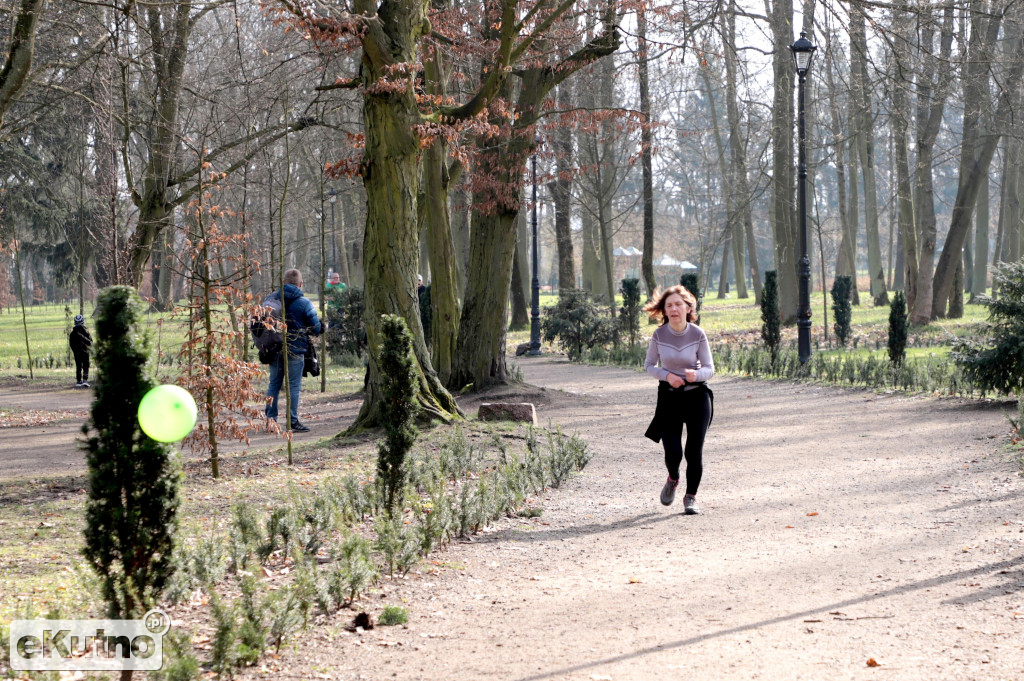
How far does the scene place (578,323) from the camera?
2431cm

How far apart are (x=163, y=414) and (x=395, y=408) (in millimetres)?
2937

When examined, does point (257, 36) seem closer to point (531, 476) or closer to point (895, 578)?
point (531, 476)

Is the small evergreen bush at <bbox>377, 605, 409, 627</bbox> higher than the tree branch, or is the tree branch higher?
the tree branch

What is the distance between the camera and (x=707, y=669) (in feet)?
13.7

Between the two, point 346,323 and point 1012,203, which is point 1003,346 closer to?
point 346,323

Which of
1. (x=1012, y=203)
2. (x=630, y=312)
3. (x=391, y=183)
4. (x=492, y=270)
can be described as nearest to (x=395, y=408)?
(x=391, y=183)

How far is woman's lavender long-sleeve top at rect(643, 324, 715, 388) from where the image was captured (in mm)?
7480

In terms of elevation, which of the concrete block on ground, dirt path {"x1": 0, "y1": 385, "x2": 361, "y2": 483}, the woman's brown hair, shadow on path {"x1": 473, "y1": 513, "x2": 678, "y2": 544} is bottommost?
shadow on path {"x1": 473, "y1": 513, "x2": 678, "y2": 544}

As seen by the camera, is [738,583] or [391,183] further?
[391,183]

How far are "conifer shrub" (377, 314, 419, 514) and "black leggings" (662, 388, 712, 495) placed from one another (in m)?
2.00

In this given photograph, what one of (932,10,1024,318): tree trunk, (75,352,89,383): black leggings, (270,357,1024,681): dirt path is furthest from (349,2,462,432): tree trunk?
(932,10,1024,318): tree trunk

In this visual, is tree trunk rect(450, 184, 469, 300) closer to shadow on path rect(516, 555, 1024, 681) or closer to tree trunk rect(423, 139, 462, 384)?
tree trunk rect(423, 139, 462, 384)

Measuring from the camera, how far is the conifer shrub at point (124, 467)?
3.84 metres

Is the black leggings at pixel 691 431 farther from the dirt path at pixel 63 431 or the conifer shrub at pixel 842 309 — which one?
the conifer shrub at pixel 842 309
